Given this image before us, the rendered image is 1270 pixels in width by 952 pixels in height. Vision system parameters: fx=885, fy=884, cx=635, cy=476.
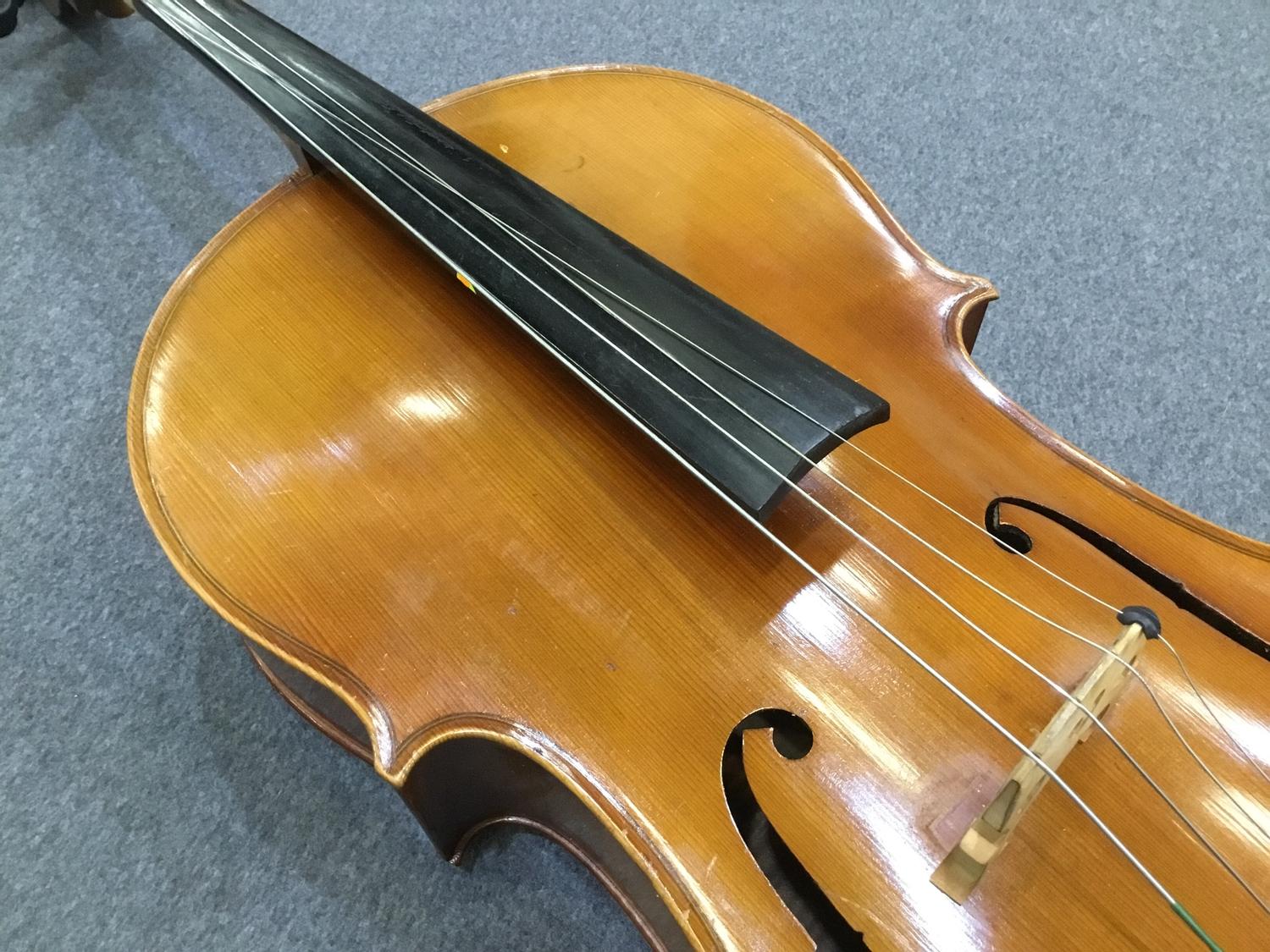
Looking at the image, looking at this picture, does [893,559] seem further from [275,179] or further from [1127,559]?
[275,179]

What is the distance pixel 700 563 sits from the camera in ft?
2.63

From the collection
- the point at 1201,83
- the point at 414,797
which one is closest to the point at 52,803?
the point at 414,797

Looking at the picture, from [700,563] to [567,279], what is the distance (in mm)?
316

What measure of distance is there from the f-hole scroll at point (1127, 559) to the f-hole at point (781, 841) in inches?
10.2

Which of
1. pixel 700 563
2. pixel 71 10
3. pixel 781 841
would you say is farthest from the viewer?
pixel 71 10

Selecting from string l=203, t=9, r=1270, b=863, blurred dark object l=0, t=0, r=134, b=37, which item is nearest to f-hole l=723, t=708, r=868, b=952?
string l=203, t=9, r=1270, b=863

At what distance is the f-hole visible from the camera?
2.24 ft

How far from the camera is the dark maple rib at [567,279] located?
78cm

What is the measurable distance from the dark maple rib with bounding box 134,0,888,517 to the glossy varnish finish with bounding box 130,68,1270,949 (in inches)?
2.5

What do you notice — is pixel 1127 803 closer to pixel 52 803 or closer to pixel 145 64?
pixel 52 803

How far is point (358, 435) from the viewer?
90 cm

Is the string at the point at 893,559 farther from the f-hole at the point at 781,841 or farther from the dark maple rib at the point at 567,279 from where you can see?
the f-hole at the point at 781,841

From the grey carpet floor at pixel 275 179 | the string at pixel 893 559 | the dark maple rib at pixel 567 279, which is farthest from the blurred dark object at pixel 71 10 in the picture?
the string at pixel 893 559

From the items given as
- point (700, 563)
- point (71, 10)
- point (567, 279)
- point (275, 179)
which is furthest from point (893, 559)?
point (71, 10)
